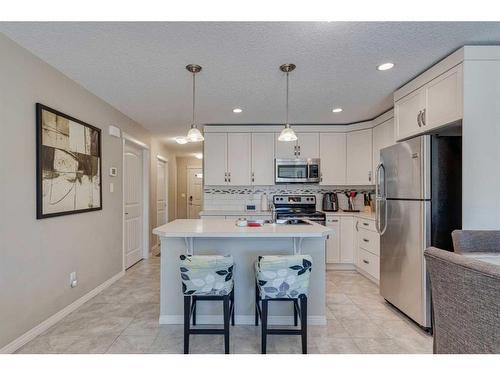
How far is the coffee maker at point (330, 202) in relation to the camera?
4.32 meters

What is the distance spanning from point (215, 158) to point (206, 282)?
2.72 m

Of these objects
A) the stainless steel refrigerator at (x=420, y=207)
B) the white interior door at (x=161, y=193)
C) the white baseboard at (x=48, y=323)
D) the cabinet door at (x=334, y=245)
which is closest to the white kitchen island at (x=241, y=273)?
the stainless steel refrigerator at (x=420, y=207)

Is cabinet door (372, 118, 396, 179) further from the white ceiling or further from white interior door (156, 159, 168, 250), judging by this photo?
white interior door (156, 159, 168, 250)

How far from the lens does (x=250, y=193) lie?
462 centimetres

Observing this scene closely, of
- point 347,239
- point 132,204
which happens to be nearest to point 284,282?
point 347,239

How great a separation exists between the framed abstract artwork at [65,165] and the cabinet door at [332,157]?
3.20 metres

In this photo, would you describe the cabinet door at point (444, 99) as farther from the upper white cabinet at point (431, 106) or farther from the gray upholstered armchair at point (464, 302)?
the gray upholstered armchair at point (464, 302)

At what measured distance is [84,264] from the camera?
2797 mm

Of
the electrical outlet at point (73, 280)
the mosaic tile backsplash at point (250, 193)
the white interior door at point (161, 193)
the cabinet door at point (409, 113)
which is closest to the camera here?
the cabinet door at point (409, 113)

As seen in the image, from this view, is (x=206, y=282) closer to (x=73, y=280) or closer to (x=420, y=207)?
(x=73, y=280)

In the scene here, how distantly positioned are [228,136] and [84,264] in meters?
2.63

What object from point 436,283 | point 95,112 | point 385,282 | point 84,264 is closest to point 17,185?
point 84,264
